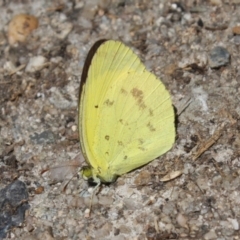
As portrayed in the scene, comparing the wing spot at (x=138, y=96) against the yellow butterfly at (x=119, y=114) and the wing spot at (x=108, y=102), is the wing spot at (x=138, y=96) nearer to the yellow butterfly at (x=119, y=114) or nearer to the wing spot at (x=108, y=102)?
the yellow butterfly at (x=119, y=114)

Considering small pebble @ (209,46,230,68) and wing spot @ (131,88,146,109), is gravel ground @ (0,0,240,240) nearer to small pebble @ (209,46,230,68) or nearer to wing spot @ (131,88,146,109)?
small pebble @ (209,46,230,68)

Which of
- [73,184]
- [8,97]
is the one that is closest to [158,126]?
[73,184]

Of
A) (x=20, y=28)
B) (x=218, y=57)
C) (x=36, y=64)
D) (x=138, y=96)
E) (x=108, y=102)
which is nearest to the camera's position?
(x=108, y=102)

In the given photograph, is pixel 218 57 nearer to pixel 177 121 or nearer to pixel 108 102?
pixel 177 121

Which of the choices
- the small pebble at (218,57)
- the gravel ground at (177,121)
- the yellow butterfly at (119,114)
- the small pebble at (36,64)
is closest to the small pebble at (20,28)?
the gravel ground at (177,121)

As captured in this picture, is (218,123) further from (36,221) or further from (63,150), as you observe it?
(36,221)

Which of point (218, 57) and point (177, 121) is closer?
point (177, 121)

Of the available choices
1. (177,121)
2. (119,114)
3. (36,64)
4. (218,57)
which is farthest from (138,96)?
(36,64)
